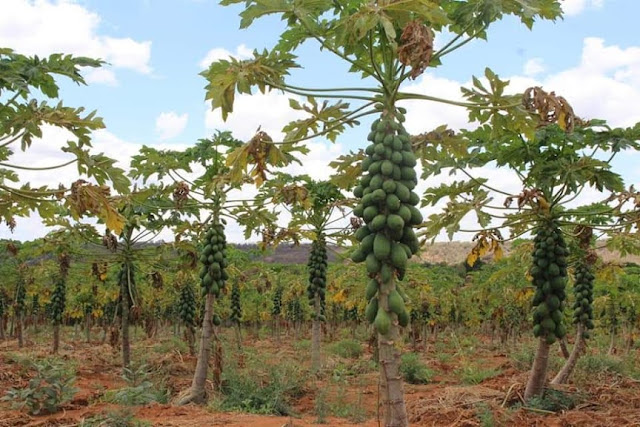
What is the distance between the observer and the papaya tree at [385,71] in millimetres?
5051

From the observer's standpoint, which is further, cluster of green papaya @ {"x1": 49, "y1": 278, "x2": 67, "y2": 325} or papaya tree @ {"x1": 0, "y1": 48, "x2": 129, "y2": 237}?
cluster of green papaya @ {"x1": 49, "y1": 278, "x2": 67, "y2": 325}

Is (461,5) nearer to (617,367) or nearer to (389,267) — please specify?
(389,267)

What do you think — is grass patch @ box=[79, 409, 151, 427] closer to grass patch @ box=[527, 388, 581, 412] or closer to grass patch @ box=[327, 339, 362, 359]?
grass patch @ box=[527, 388, 581, 412]

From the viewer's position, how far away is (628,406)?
34.0ft

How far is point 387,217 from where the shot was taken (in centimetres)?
528

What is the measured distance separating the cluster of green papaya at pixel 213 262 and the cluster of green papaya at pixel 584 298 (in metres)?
7.41

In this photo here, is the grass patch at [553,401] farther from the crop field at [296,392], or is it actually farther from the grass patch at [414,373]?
the grass patch at [414,373]

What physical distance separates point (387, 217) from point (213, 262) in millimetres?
6878

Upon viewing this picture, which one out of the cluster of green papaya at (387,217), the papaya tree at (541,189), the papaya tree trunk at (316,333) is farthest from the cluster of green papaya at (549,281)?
the papaya tree trunk at (316,333)

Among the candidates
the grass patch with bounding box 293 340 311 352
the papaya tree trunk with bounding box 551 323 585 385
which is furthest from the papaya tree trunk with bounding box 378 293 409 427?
the grass patch with bounding box 293 340 311 352

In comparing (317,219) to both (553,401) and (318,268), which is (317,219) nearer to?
(318,268)

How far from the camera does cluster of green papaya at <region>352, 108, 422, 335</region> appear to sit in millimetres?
5219

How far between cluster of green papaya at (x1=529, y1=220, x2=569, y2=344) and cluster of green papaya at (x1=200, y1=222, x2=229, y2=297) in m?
5.86

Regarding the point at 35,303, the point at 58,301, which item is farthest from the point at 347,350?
the point at 35,303
